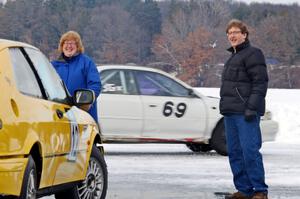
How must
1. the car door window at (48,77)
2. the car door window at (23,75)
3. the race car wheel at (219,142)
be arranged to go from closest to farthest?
the car door window at (23,75) < the car door window at (48,77) < the race car wheel at (219,142)

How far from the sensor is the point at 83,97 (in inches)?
316

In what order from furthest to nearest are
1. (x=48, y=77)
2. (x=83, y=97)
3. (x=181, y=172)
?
(x=181, y=172) → (x=83, y=97) → (x=48, y=77)

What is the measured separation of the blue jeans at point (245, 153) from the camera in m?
9.00

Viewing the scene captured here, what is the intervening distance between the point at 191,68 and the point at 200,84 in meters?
8.40

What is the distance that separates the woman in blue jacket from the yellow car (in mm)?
982

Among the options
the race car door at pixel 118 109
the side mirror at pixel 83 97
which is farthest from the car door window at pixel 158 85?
the side mirror at pixel 83 97

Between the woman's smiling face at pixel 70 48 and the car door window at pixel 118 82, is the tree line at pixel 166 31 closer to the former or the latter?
the car door window at pixel 118 82

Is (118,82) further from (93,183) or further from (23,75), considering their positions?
(23,75)

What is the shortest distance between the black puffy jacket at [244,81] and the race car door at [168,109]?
596 centimetres

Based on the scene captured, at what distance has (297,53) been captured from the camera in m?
139

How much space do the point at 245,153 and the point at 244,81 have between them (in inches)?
28.0

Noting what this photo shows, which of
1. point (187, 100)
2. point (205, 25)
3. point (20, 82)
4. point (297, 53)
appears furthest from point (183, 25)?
point (20, 82)

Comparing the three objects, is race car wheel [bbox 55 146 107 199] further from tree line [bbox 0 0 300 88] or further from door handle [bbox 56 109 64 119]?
tree line [bbox 0 0 300 88]

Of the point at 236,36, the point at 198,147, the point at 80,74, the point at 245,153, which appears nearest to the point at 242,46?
the point at 236,36
